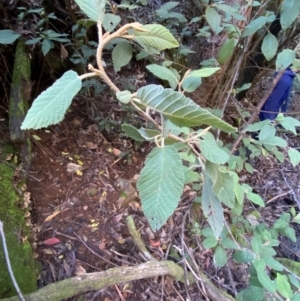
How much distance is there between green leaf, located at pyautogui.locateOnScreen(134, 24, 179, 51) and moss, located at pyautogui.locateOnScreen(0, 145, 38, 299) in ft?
3.61

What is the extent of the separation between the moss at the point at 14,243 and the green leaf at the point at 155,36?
1.10 meters

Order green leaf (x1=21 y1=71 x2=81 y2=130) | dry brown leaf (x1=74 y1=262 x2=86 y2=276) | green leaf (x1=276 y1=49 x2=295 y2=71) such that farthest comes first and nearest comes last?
dry brown leaf (x1=74 y1=262 x2=86 y2=276) → green leaf (x1=276 y1=49 x2=295 y2=71) → green leaf (x1=21 y1=71 x2=81 y2=130)

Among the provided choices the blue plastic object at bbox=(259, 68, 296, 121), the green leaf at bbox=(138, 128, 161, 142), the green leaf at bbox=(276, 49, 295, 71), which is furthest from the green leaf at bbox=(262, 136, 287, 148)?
the blue plastic object at bbox=(259, 68, 296, 121)

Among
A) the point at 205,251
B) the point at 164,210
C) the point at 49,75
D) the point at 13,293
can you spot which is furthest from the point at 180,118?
the point at 49,75

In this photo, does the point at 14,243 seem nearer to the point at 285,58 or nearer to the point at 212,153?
the point at 212,153

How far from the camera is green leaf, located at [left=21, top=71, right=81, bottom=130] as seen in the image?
1.69 ft

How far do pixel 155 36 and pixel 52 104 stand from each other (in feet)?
0.97

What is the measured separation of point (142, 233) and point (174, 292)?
1.34 ft

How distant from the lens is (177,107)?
536mm

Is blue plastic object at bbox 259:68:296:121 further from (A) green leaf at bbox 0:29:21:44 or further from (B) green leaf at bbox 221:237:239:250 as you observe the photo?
(A) green leaf at bbox 0:29:21:44

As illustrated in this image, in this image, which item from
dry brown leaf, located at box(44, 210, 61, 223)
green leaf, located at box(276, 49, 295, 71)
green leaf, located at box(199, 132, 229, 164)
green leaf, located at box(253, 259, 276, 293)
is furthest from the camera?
dry brown leaf, located at box(44, 210, 61, 223)

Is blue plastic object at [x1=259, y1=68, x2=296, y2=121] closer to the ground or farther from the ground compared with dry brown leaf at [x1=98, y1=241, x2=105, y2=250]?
farther from the ground

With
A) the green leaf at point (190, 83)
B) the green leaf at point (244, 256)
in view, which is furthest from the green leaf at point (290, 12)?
the green leaf at point (244, 256)

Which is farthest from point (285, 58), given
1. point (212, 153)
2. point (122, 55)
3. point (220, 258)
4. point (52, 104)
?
point (52, 104)
